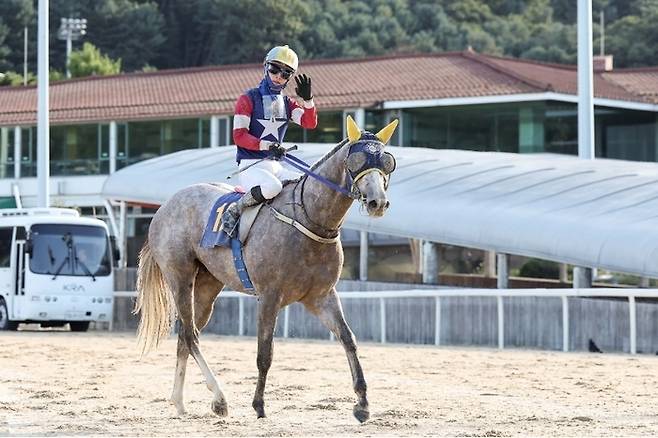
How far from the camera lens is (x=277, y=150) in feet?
38.9

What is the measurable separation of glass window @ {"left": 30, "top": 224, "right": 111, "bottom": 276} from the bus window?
759 mm

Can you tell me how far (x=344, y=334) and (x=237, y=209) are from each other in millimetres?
1369

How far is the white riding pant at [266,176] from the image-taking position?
37.9 ft

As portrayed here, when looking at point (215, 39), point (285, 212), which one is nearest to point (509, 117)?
point (285, 212)

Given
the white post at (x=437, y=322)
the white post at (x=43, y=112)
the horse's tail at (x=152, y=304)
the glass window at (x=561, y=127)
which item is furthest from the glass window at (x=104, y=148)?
the horse's tail at (x=152, y=304)

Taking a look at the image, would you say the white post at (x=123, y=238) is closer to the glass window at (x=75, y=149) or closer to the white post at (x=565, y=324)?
the white post at (x=565, y=324)

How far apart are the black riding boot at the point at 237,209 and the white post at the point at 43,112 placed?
21.5 meters

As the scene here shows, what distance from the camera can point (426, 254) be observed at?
2711 centimetres

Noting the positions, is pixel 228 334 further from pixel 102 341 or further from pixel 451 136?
pixel 451 136

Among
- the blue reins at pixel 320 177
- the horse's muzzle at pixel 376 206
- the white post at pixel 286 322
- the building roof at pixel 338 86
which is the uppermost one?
the building roof at pixel 338 86

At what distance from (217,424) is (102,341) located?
13.6 meters

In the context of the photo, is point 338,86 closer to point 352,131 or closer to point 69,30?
point 69,30

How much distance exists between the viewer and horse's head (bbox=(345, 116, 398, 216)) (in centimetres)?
1041

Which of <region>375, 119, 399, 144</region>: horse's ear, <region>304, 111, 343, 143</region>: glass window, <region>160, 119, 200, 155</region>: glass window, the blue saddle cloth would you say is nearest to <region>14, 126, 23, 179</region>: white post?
<region>160, 119, 200, 155</region>: glass window
